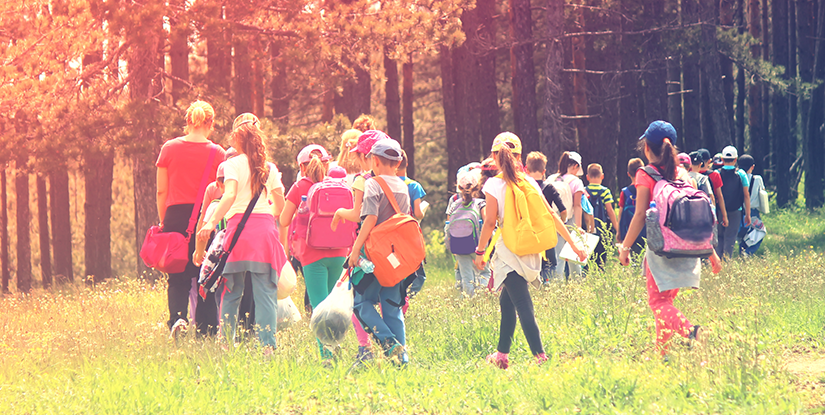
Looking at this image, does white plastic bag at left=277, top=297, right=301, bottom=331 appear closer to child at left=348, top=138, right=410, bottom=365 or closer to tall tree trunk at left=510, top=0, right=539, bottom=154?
child at left=348, top=138, right=410, bottom=365

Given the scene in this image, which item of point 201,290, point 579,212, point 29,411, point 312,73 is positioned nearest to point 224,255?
point 201,290

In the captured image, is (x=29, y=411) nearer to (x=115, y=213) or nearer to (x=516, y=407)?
(x=516, y=407)

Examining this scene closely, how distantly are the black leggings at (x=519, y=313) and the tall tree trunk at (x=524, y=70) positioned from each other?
10.3 meters

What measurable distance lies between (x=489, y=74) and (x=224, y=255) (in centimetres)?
1484

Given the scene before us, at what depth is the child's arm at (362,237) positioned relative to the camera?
5.32 m

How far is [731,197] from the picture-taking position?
1114 cm

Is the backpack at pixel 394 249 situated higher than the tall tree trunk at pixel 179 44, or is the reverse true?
the tall tree trunk at pixel 179 44

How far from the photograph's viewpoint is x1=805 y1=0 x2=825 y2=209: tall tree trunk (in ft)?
73.8

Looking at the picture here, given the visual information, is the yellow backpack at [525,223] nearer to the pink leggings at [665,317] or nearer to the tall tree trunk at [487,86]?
the pink leggings at [665,317]

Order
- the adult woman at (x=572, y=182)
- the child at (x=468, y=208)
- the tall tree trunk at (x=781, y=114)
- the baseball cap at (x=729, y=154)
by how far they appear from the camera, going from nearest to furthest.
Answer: the child at (x=468, y=208), the adult woman at (x=572, y=182), the baseball cap at (x=729, y=154), the tall tree trunk at (x=781, y=114)

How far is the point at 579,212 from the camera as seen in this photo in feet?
31.0

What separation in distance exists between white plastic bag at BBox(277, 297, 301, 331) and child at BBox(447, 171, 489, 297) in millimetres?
2350

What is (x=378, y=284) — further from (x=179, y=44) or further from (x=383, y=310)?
(x=179, y=44)

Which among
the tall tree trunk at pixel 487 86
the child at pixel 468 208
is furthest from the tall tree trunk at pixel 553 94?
the child at pixel 468 208
